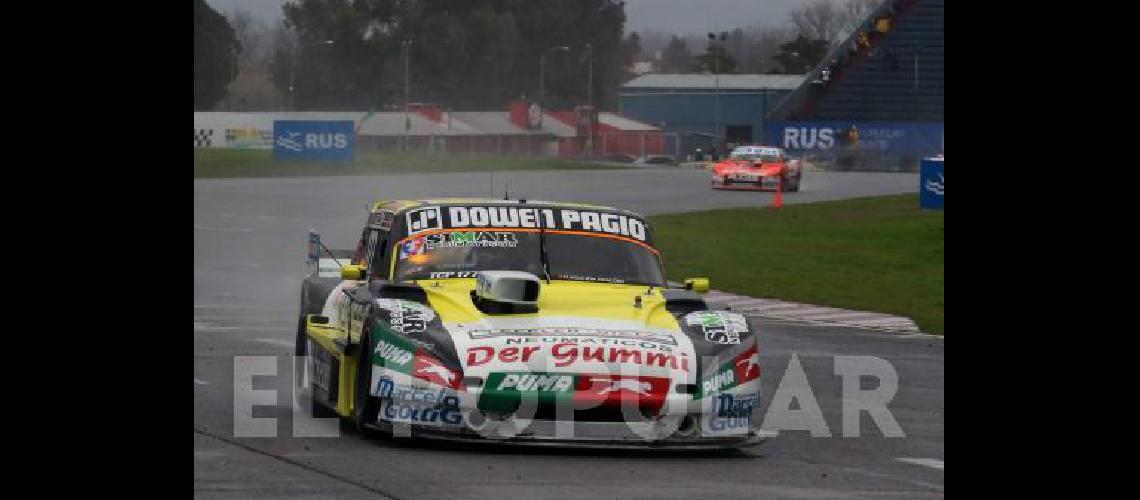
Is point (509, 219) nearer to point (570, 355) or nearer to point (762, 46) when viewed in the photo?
point (570, 355)

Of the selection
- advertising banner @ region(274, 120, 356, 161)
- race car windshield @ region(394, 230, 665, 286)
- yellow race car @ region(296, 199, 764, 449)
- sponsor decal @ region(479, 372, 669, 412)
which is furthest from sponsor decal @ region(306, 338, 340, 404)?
advertising banner @ region(274, 120, 356, 161)

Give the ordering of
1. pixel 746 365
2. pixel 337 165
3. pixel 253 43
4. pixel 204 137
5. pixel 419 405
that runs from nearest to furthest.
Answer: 1. pixel 419 405
2. pixel 746 365
3. pixel 337 165
4. pixel 204 137
5. pixel 253 43

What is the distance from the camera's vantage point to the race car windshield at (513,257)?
36.6 ft

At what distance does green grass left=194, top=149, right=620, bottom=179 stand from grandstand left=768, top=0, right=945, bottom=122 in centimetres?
1747

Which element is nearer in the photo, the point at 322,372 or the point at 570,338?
the point at 570,338

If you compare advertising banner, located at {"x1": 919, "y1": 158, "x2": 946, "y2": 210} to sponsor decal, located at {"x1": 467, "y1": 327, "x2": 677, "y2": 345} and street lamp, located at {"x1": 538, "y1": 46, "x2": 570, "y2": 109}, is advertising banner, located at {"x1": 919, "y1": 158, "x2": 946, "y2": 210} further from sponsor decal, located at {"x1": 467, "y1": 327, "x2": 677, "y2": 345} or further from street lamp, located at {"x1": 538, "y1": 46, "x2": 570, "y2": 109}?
street lamp, located at {"x1": 538, "y1": 46, "x2": 570, "y2": 109}

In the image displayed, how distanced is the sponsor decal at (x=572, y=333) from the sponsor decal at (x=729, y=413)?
38 centimetres

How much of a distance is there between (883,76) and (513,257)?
289ft

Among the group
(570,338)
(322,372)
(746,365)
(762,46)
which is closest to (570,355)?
(570,338)

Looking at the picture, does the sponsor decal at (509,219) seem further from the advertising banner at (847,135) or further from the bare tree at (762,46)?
the bare tree at (762,46)

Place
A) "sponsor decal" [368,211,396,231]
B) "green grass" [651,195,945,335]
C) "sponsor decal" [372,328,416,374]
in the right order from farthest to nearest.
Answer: "green grass" [651,195,945,335]
"sponsor decal" [368,211,396,231]
"sponsor decal" [372,328,416,374]

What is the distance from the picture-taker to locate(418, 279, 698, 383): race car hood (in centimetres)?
960

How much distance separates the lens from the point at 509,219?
449 inches
